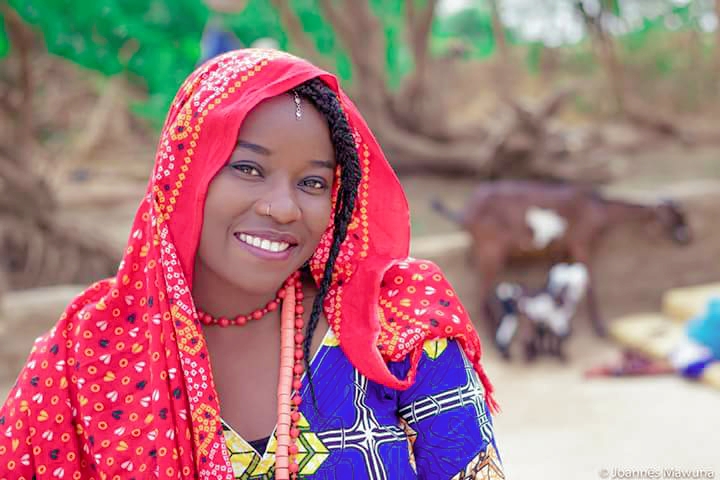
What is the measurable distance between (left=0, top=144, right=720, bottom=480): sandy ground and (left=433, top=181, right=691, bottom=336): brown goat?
0.94ft

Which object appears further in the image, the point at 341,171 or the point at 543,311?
the point at 543,311

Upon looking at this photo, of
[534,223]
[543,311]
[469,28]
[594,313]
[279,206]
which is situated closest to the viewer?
[279,206]

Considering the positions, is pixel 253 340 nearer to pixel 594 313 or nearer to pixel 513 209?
pixel 513 209

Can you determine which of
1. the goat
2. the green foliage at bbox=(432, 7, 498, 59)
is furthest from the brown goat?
the green foliage at bbox=(432, 7, 498, 59)

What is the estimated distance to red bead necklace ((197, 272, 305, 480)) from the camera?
3.98ft

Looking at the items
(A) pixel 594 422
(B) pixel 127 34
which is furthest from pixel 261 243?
(B) pixel 127 34

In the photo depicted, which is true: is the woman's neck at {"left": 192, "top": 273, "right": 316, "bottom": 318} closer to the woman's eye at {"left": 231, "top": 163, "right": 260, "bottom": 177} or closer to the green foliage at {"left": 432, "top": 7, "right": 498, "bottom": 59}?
the woman's eye at {"left": 231, "top": 163, "right": 260, "bottom": 177}

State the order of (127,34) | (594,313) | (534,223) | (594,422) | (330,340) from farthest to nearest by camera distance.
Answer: (127,34) → (594,313) → (534,223) → (594,422) → (330,340)

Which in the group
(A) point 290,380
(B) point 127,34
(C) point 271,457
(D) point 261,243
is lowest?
(C) point 271,457

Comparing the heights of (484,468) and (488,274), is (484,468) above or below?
above

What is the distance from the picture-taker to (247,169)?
1.21m

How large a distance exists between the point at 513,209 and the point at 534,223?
18 cm

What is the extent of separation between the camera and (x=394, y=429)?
1.26m

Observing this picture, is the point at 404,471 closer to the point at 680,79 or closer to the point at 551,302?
the point at 551,302
